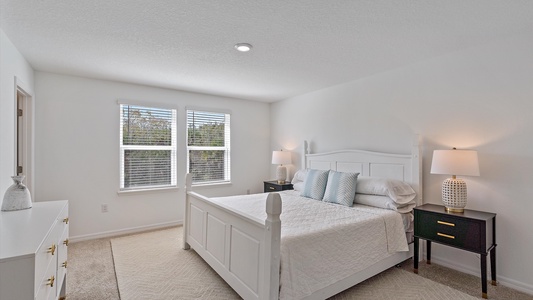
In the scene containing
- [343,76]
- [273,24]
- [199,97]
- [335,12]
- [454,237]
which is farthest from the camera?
[199,97]

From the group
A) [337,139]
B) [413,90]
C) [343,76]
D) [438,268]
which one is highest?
[343,76]

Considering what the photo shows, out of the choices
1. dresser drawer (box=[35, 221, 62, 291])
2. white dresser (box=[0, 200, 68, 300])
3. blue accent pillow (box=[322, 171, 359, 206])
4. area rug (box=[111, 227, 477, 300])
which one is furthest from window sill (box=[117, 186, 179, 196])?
blue accent pillow (box=[322, 171, 359, 206])

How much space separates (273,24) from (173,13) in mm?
807

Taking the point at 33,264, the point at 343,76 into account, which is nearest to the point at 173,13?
the point at 33,264

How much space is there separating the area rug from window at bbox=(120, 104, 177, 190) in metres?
1.24

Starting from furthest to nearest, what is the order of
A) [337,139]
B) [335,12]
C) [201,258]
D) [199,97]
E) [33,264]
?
1. [199,97]
2. [337,139]
3. [201,258]
4. [335,12]
5. [33,264]

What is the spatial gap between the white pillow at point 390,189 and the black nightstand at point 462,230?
7.9 inches

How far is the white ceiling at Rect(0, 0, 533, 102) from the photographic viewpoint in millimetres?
1920

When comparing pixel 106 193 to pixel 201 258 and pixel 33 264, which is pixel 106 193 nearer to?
pixel 201 258

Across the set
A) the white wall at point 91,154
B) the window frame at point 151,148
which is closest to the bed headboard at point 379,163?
the window frame at point 151,148

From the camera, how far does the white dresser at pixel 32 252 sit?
1164mm

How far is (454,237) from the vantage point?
7.86ft

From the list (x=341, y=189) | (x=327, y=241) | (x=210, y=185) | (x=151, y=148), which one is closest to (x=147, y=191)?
(x=151, y=148)

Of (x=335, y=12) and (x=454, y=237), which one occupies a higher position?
(x=335, y=12)
